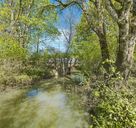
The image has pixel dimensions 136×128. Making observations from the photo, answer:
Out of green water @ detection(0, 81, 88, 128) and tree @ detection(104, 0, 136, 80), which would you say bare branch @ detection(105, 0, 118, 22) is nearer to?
tree @ detection(104, 0, 136, 80)

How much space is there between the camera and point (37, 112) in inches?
618

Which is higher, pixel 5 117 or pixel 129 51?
pixel 129 51

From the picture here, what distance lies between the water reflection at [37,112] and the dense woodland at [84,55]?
2.66 feet

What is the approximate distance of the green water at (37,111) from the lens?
1314 cm

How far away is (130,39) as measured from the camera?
13883 millimetres

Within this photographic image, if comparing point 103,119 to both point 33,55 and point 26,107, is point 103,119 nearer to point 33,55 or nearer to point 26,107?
point 26,107

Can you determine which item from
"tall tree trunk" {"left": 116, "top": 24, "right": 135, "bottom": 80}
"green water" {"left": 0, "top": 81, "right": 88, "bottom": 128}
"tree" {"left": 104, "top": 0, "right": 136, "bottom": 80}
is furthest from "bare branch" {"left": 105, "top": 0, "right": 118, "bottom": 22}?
"green water" {"left": 0, "top": 81, "right": 88, "bottom": 128}

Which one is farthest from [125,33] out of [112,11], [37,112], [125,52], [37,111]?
[37,111]

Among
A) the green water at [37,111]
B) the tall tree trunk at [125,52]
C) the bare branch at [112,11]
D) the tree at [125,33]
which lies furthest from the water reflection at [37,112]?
the bare branch at [112,11]

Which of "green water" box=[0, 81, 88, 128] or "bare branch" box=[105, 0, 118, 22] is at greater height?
"bare branch" box=[105, 0, 118, 22]

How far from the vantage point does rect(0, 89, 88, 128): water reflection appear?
13.1m

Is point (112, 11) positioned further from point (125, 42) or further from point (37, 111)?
point (37, 111)

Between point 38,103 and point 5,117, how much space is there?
414 centimetres

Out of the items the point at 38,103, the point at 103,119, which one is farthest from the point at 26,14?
the point at 103,119
